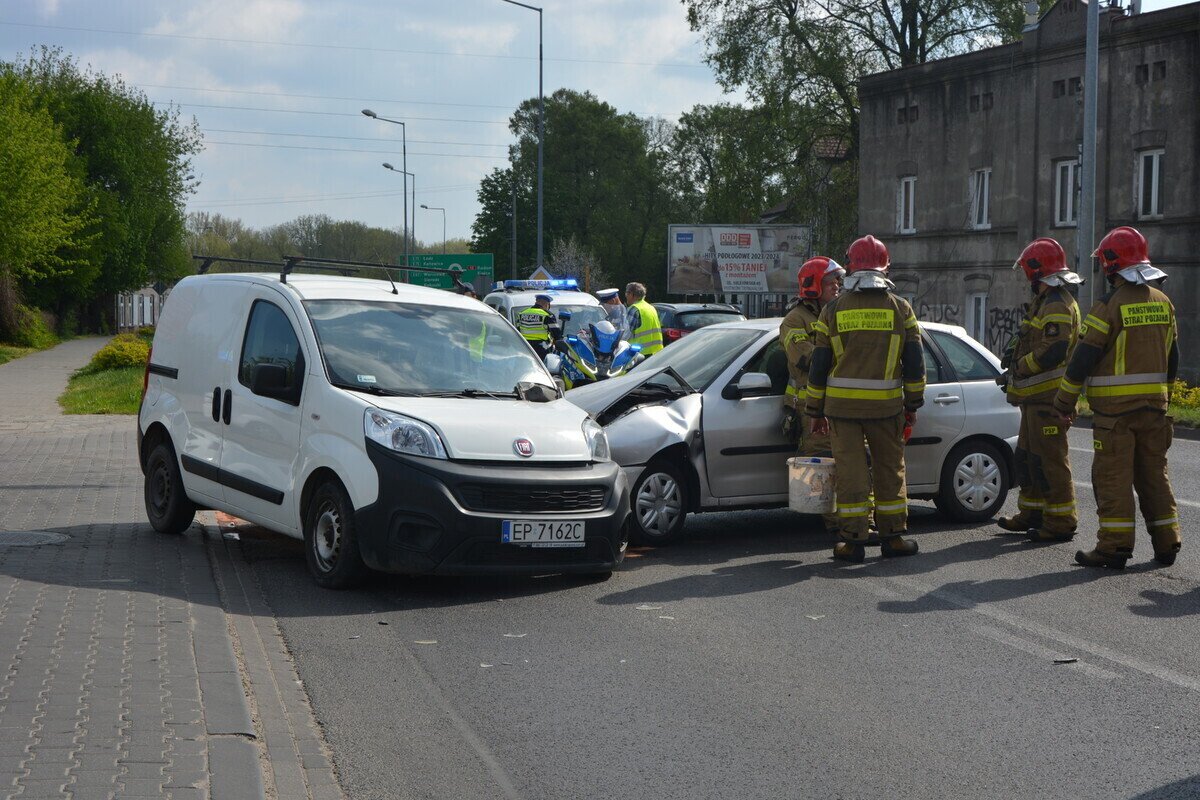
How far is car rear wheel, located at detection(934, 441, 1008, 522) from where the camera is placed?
34.2 ft

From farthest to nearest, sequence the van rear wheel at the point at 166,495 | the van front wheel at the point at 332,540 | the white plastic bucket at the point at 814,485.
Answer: the van rear wheel at the point at 166,495, the white plastic bucket at the point at 814,485, the van front wheel at the point at 332,540

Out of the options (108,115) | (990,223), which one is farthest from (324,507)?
(108,115)

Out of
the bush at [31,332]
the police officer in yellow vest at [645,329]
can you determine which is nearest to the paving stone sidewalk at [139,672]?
the police officer in yellow vest at [645,329]

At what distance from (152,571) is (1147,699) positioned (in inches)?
215

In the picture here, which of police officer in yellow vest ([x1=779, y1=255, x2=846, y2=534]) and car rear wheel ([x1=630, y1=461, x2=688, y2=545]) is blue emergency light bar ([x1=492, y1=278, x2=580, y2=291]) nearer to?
Result: police officer in yellow vest ([x1=779, y1=255, x2=846, y2=534])

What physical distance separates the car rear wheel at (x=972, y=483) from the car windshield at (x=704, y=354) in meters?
1.80

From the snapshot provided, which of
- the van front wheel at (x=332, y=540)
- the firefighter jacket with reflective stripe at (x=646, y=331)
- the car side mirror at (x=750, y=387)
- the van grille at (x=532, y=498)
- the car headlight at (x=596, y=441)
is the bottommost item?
the van front wheel at (x=332, y=540)

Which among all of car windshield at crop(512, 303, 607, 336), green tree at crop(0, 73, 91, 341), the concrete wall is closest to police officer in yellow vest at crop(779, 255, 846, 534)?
car windshield at crop(512, 303, 607, 336)

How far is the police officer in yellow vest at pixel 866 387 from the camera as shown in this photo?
882 cm

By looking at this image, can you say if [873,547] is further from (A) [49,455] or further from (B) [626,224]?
(B) [626,224]

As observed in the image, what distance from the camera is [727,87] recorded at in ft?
161

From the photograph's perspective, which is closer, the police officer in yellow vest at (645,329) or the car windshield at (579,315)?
the police officer in yellow vest at (645,329)

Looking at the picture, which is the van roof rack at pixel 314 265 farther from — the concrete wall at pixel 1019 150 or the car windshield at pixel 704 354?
the concrete wall at pixel 1019 150

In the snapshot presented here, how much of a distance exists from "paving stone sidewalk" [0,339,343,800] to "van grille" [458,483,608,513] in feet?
4.06
